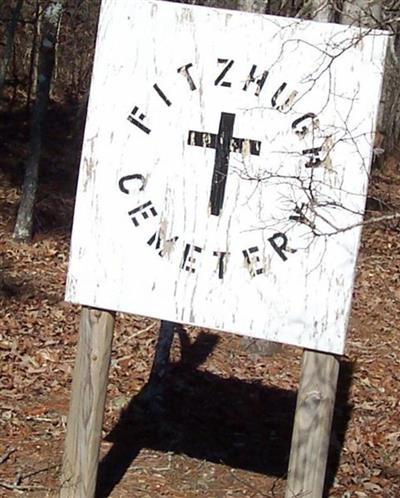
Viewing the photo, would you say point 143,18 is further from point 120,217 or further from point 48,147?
point 48,147

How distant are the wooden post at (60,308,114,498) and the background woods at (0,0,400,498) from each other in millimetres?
527

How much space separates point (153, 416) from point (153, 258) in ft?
8.14

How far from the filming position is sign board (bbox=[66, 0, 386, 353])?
512 centimetres

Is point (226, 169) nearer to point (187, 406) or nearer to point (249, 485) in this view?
point (249, 485)

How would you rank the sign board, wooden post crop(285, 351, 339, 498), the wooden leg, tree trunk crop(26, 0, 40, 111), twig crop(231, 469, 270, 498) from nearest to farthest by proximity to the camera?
the sign board, wooden post crop(285, 351, 339, 498), twig crop(231, 469, 270, 498), the wooden leg, tree trunk crop(26, 0, 40, 111)

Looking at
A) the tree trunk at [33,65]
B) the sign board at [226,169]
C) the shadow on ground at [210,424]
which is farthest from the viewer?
the tree trunk at [33,65]

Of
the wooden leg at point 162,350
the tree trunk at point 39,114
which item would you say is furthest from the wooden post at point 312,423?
the tree trunk at point 39,114

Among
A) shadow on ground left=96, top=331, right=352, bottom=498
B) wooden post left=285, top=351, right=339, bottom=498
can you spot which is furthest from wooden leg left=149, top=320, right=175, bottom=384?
wooden post left=285, top=351, right=339, bottom=498

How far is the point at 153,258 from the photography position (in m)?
5.40

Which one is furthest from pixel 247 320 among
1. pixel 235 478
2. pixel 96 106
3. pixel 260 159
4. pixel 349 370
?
pixel 349 370

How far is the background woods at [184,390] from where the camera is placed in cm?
667

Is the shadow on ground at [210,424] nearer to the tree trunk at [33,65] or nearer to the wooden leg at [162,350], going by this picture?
the wooden leg at [162,350]

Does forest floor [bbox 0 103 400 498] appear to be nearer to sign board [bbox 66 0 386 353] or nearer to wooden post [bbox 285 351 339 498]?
wooden post [bbox 285 351 339 498]

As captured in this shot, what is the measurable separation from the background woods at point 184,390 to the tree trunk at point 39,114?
0.02 m
